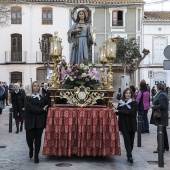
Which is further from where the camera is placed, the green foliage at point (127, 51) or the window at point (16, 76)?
the window at point (16, 76)

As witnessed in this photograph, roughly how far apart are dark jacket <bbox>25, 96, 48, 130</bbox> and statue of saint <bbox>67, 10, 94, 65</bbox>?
1946 millimetres

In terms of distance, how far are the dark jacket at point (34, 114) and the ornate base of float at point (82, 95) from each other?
2.19 feet

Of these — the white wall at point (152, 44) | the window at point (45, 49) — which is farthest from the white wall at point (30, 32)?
the white wall at point (152, 44)

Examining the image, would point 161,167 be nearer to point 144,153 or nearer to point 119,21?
point 144,153

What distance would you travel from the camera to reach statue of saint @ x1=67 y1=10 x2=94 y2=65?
10859 millimetres

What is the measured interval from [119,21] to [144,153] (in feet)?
102

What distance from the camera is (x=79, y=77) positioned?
32.6 ft

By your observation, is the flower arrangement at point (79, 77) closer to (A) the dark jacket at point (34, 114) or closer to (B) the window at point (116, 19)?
(A) the dark jacket at point (34, 114)

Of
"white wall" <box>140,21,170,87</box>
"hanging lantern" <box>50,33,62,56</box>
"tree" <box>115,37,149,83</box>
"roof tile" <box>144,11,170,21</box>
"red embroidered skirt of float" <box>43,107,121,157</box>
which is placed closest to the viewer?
"red embroidered skirt of float" <box>43,107,121,157</box>

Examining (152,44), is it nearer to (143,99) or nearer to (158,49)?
(158,49)

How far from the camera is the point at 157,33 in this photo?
1566 inches

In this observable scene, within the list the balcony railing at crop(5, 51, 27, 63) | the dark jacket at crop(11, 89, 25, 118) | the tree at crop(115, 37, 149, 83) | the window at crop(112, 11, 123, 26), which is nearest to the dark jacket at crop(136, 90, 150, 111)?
the dark jacket at crop(11, 89, 25, 118)

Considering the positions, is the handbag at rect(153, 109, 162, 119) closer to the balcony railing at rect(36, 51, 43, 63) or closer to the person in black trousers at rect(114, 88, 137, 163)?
the person in black trousers at rect(114, 88, 137, 163)

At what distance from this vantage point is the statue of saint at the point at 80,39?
35.6ft
